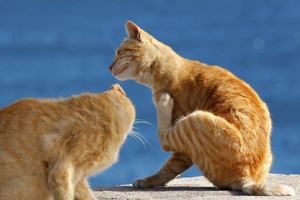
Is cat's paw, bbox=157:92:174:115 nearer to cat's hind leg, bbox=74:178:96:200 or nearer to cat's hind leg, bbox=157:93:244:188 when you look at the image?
cat's hind leg, bbox=157:93:244:188

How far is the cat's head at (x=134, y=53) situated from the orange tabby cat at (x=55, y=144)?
187 cm

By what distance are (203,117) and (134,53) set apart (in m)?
1.19

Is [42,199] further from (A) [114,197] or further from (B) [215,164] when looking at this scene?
(B) [215,164]

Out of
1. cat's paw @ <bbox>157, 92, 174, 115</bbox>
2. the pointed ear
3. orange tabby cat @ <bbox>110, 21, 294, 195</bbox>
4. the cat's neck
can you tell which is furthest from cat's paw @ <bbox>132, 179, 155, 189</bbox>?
the pointed ear

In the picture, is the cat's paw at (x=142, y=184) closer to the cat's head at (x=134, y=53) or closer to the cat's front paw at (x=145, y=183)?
the cat's front paw at (x=145, y=183)

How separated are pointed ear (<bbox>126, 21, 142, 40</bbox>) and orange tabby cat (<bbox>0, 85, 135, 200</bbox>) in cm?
205

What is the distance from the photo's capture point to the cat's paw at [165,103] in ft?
15.7

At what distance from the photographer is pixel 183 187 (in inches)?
194

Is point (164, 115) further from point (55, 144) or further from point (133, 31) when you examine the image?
point (55, 144)

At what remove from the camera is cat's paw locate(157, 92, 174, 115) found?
478 cm

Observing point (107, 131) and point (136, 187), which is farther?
point (136, 187)

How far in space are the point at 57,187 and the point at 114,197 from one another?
1.36 meters

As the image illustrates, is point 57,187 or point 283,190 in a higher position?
point 283,190

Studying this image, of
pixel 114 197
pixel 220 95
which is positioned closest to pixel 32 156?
pixel 114 197
